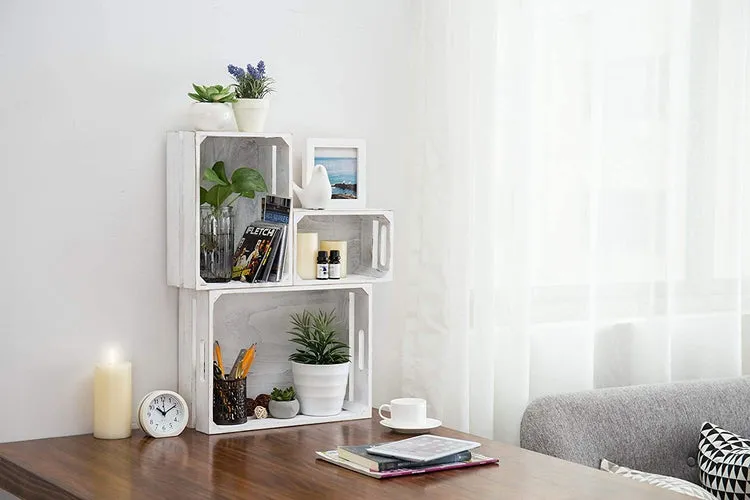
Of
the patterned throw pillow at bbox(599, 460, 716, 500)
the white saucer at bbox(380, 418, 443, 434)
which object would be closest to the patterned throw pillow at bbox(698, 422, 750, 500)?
the patterned throw pillow at bbox(599, 460, 716, 500)

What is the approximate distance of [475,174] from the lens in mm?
2703

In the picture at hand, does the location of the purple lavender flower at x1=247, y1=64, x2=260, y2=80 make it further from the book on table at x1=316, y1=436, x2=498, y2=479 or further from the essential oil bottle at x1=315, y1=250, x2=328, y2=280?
the book on table at x1=316, y1=436, x2=498, y2=479

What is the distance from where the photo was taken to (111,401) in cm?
222

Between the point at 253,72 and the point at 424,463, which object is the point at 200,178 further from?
the point at 424,463

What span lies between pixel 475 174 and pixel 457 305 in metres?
0.33

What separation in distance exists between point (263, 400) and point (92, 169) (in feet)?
2.07

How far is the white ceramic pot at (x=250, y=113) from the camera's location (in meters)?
2.31

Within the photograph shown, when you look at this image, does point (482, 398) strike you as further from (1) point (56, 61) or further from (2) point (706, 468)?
(1) point (56, 61)

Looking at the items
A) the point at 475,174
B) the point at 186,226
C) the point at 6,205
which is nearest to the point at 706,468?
the point at 475,174

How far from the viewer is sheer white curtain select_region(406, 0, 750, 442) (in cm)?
268

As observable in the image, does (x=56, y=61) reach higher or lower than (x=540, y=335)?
higher

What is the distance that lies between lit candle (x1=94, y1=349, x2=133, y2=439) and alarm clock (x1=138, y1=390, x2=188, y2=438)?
4 centimetres

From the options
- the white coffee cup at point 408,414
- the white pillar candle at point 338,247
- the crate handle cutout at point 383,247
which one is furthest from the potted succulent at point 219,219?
the white coffee cup at point 408,414

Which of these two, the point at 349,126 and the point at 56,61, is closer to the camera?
the point at 56,61
